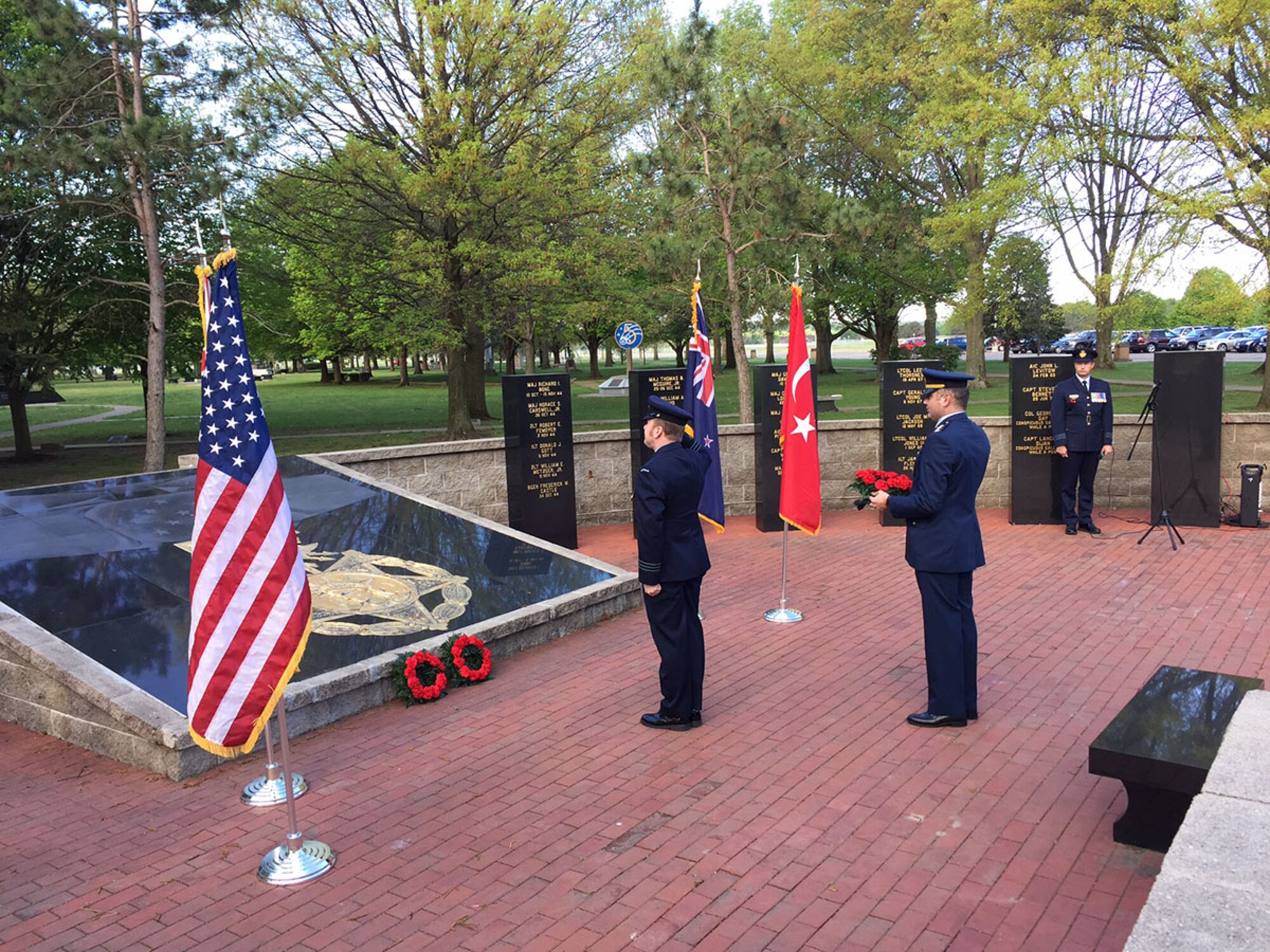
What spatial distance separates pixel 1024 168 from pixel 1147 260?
5.54 m

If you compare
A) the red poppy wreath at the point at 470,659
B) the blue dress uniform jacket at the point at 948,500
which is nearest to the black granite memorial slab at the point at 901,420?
the blue dress uniform jacket at the point at 948,500

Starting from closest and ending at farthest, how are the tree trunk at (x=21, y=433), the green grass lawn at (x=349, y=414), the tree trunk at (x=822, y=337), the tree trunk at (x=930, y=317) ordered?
the tree trunk at (x=21, y=433) < the green grass lawn at (x=349, y=414) < the tree trunk at (x=930, y=317) < the tree trunk at (x=822, y=337)

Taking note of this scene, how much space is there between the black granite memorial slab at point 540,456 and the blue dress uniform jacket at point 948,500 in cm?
622

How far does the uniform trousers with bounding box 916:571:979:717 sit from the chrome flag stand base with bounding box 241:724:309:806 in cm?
383

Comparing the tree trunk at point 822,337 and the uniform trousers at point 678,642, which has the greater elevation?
the tree trunk at point 822,337

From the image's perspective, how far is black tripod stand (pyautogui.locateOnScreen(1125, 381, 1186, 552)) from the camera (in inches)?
444

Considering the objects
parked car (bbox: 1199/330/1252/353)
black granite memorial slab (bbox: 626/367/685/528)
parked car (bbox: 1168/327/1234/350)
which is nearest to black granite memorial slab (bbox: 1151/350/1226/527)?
black granite memorial slab (bbox: 626/367/685/528)

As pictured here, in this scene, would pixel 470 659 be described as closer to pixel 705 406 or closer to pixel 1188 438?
pixel 705 406

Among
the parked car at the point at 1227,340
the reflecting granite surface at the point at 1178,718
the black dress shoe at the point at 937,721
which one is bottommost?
the black dress shoe at the point at 937,721

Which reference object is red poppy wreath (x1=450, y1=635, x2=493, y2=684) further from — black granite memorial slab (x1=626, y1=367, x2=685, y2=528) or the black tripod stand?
the black tripod stand

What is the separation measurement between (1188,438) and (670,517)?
9023 millimetres

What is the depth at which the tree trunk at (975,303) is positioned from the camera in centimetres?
2509

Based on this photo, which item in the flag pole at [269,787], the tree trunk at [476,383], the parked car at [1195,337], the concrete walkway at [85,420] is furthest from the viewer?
the parked car at [1195,337]

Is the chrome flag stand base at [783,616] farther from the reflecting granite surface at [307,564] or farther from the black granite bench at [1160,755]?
the black granite bench at [1160,755]
